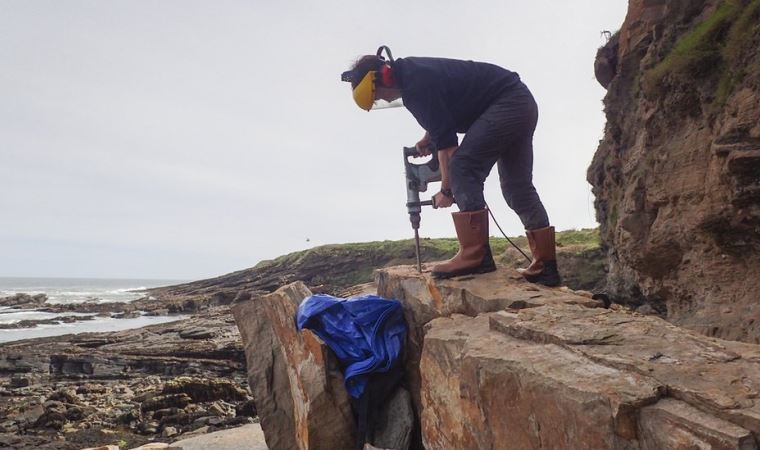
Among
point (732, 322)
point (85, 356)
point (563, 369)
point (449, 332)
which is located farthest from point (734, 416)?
point (85, 356)

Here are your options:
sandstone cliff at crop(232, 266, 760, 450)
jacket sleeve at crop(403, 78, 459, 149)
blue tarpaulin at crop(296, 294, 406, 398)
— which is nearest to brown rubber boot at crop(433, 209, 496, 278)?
sandstone cliff at crop(232, 266, 760, 450)

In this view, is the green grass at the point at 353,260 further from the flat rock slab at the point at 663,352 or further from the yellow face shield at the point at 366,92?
the flat rock slab at the point at 663,352

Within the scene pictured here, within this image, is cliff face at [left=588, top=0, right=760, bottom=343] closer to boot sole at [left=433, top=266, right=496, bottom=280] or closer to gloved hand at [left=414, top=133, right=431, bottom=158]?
boot sole at [left=433, top=266, right=496, bottom=280]

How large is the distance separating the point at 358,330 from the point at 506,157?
2139 millimetres

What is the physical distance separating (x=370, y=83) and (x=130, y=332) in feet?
68.1

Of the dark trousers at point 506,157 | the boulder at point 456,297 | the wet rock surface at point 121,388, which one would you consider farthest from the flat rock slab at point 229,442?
the dark trousers at point 506,157

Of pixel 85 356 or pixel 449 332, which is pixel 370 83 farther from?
pixel 85 356

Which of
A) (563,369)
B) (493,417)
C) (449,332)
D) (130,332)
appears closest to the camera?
(563,369)

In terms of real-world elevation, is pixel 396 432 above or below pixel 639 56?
below

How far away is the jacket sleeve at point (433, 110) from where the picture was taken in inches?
166

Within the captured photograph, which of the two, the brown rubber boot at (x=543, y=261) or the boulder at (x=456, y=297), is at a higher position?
the brown rubber boot at (x=543, y=261)

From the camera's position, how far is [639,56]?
9.96 m

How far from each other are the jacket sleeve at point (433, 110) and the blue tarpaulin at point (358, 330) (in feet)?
5.12

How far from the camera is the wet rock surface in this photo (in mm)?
8156
